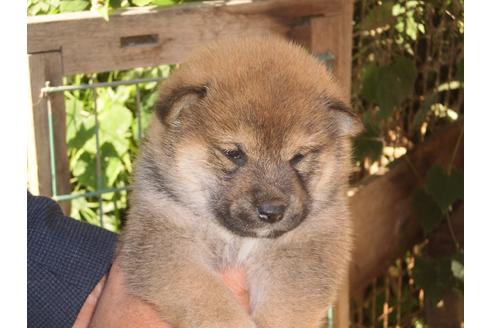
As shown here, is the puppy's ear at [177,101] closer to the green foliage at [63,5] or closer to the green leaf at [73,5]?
the green foliage at [63,5]

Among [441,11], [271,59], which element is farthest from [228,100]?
[441,11]

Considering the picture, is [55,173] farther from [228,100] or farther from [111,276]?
[228,100]

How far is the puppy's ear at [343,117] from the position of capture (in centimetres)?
233

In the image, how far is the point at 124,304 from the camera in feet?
7.82

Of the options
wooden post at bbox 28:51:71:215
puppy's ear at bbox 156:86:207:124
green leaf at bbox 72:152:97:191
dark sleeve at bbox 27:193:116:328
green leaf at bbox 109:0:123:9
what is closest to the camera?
puppy's ear at bbox 156:86:207:124

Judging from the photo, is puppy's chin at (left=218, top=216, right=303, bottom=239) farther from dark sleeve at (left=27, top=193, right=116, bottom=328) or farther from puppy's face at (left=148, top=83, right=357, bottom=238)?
dark sleeve at (left=27, top=193, right=116, bottom=328)

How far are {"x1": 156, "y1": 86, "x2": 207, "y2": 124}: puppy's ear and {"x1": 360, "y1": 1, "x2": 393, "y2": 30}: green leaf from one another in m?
1.99

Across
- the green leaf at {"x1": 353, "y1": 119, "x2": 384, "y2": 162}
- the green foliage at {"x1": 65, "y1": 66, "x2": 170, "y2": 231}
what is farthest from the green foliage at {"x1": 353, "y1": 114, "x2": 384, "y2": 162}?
the green foliage at {"x1": 65, "y1": 66, "x2": 170, "y2": 231}

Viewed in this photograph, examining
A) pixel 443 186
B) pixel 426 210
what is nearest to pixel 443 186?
pixel 443 186

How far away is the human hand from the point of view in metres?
2.31

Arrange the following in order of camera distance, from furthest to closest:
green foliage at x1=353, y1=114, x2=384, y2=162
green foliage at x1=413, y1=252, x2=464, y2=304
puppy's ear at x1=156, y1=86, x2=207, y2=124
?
1. green foliage at x1=413, y1=252, x2=464, y2=304
2. green foliage at x1=353, y1=114, x2=384, y2=162
3. puppy's ear at x1=156, y1=86, x2=207, y2=124

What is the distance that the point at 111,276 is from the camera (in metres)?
2.50

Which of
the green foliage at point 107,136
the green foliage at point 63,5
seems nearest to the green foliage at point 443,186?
the green foliage at point 107,136

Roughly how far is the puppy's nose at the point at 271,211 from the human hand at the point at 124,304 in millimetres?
288
